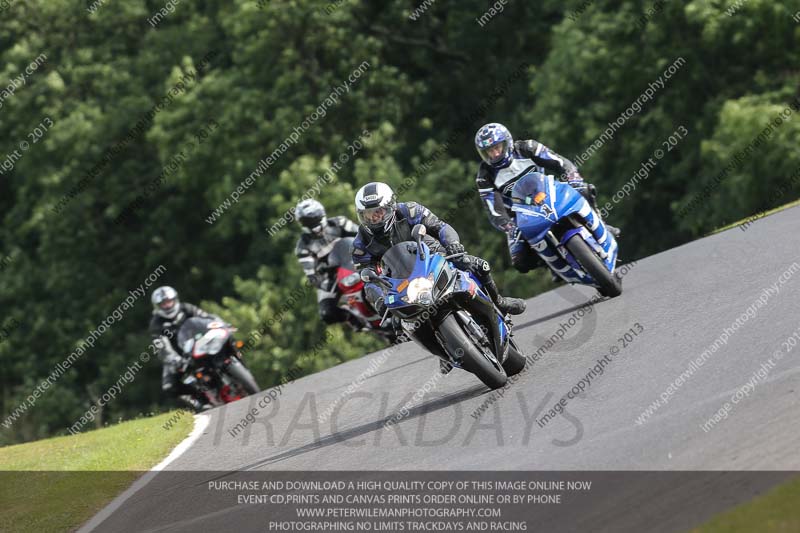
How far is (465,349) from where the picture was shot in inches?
390

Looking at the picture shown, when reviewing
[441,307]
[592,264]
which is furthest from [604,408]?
[592,264]

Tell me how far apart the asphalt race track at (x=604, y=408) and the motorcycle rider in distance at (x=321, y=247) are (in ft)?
7.31

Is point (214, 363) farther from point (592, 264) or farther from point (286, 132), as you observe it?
point (286, 132)

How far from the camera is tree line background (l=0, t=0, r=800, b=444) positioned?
2883 cm

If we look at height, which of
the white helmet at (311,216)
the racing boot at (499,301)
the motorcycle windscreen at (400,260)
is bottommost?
the white helmet at (311,216)

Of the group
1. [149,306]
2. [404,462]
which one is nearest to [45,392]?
[149,306]

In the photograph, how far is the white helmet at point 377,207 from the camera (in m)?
10.2

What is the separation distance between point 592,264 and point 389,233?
3.09 metres

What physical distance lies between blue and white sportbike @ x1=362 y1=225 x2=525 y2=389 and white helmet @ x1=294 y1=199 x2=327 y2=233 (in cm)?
633
